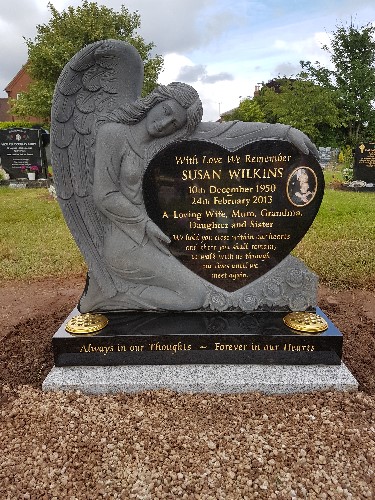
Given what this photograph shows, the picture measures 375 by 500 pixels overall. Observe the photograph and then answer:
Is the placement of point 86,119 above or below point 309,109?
below

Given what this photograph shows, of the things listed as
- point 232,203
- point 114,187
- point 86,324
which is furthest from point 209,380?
point 114,187

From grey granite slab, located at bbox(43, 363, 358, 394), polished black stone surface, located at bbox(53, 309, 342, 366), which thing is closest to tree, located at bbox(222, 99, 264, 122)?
polished black stone surface, located at bbox(53, 309, 342, 366)

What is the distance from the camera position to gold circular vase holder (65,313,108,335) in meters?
3.52

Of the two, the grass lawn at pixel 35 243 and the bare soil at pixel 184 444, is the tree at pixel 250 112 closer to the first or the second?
the grass lawn at pixel 35 243

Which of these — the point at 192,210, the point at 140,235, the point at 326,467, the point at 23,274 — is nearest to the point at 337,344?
the point at 326,467

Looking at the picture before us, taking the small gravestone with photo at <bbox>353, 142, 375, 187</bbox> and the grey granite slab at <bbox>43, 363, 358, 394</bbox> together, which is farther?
the small gravestone with photo at <bbox>353, 142, 375, 187</bbox>

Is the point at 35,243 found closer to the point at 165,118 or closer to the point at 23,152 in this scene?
the point at 165,118

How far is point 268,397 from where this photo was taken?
128 inches

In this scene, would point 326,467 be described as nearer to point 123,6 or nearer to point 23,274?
point 23,274

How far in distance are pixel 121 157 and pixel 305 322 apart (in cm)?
204

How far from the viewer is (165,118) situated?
11.0ft

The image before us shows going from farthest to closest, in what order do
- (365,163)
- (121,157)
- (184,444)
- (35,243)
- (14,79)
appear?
(14,79) → (365,163) → (35,243) → (121,157) → (184,444)

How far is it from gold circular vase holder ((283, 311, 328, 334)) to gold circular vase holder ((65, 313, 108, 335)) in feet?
5.15

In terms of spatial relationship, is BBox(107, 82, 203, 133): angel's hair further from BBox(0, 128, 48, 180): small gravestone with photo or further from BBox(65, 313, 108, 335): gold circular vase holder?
BBox(0, 128, 48, 180): small gravestone with photo
